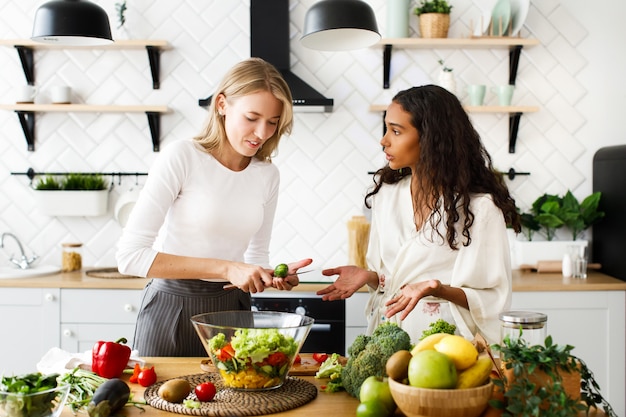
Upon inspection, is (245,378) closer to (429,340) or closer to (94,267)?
(429,340)

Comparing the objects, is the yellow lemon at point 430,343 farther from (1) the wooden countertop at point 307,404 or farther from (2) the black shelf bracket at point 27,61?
(2) the black shelf bracket at point 27,61

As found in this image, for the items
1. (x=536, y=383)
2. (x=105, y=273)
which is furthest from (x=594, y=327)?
(x=105, y=273)

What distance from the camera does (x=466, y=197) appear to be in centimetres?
230

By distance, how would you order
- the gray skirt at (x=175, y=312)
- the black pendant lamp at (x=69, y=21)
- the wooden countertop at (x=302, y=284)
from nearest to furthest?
1. the gray skirt at (x=175, y=312)
2. the black pendant lamp at (x=69, y=21)
3. the wooden countertop at (x=302, y=284)

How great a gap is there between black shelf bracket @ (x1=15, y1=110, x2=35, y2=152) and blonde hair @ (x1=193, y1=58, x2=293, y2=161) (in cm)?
209

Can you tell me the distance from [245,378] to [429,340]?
0.47 metres

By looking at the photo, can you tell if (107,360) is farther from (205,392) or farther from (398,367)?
(398,367)

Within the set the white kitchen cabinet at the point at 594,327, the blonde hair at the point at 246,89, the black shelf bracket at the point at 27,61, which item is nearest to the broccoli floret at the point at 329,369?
the blonde hair at the point at 246,89

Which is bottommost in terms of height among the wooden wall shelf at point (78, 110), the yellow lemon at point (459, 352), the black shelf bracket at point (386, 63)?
the yellow lemon at point (459, 352)

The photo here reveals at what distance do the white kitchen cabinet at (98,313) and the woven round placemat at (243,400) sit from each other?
179 cm

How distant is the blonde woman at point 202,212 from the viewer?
218cm

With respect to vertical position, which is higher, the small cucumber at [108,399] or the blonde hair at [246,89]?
the blonde hair at [246,89]

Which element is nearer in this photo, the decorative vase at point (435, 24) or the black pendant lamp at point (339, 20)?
the black pendant lamp at point (339, 20)

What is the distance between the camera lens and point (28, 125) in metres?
4.08
